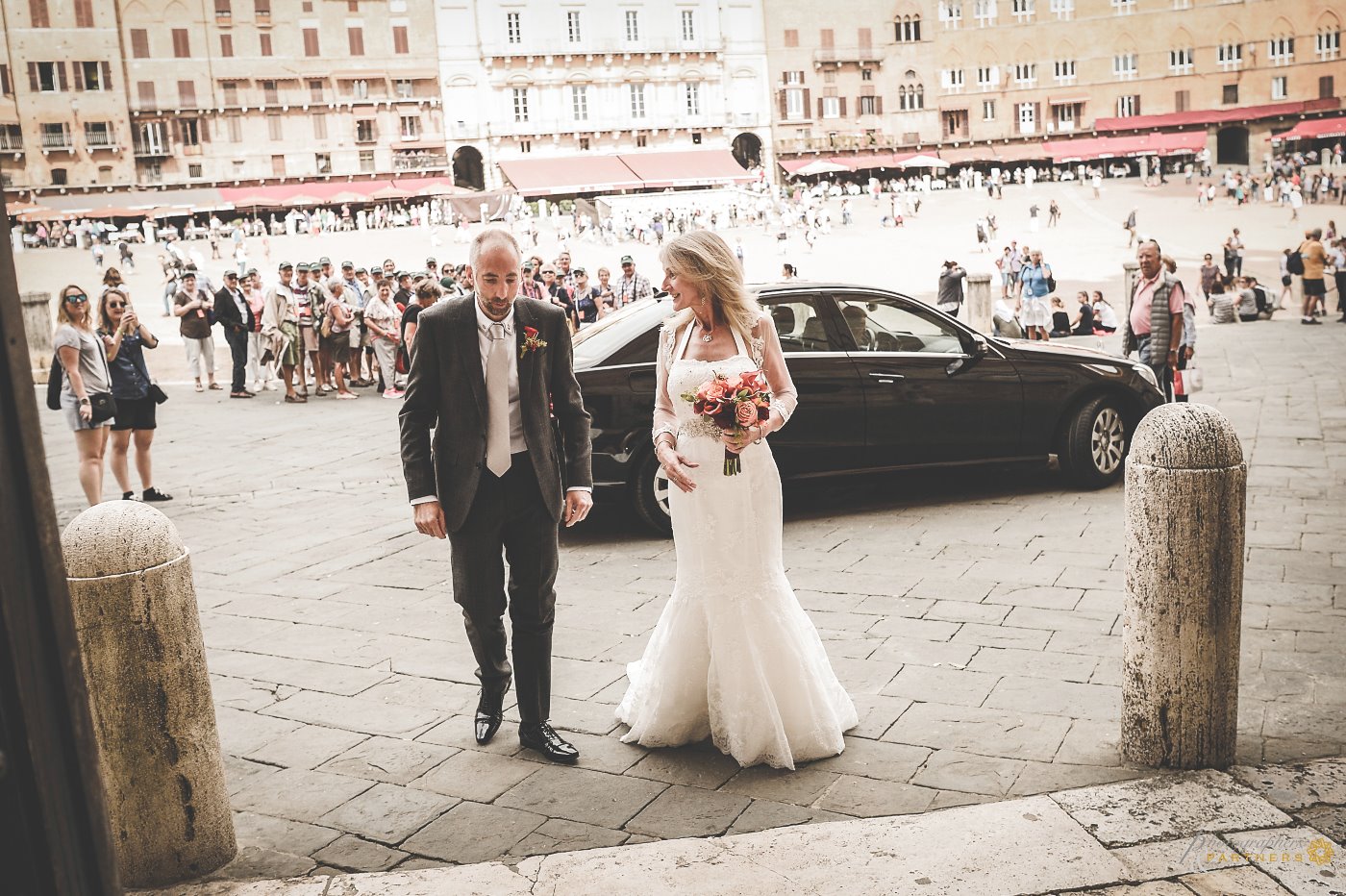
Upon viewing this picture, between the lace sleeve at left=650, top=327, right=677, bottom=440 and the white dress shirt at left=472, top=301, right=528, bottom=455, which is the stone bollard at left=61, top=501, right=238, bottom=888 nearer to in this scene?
the white dress shirt at left=472, top=301, right=528, bottom=455

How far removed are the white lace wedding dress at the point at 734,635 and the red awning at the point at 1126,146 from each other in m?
67.7

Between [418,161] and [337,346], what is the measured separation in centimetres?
5112

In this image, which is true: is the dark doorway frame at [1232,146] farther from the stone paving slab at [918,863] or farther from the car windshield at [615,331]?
the stone paving slab at [918,863]

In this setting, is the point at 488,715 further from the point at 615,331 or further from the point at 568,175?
the point at 568,175

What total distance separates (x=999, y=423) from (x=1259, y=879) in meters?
4.62

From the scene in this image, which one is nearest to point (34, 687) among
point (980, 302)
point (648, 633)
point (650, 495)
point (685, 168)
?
point (648, 633)

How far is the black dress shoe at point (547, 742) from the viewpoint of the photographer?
365cm

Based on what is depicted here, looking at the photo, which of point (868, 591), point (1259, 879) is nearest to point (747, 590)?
point (1259, 879)

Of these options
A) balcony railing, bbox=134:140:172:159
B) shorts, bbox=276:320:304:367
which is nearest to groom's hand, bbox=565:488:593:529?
shorts, bbox=276:320:304:367

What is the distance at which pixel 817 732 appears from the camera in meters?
3.58

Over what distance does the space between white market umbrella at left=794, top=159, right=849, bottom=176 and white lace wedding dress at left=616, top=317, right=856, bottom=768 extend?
215 feet

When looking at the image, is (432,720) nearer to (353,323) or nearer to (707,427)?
(707,427)

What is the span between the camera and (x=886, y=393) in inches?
271

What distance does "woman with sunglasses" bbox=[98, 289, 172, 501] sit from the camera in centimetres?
778
